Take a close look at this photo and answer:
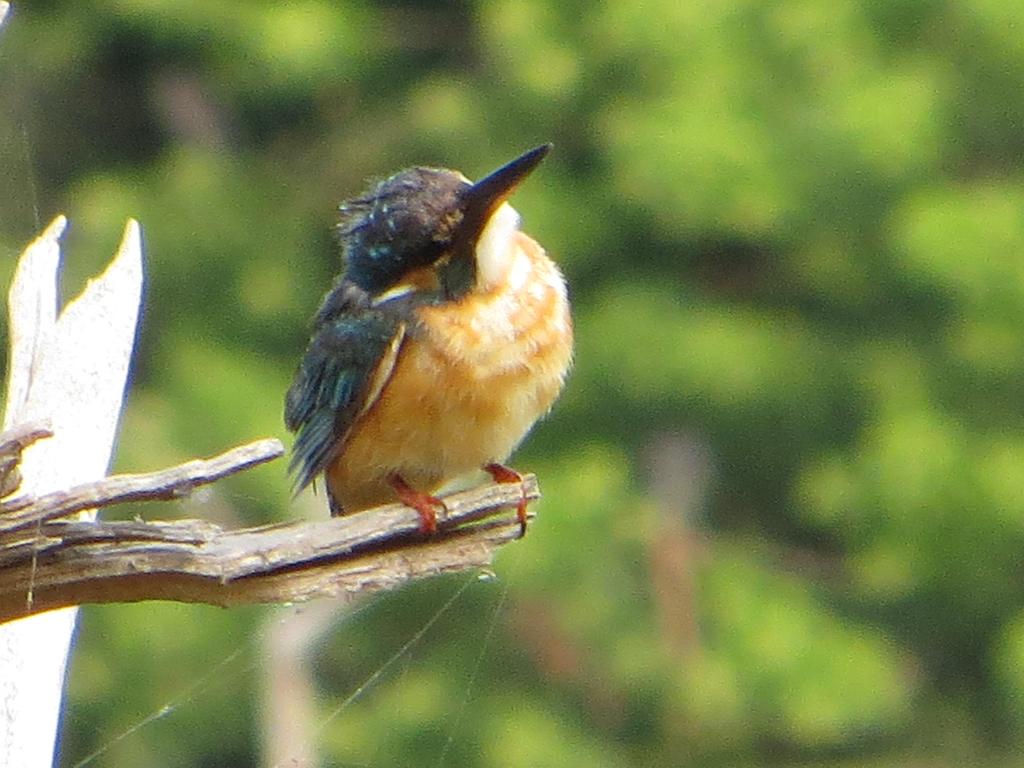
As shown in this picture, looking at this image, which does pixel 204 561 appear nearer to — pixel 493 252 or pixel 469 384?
pixel 469 384

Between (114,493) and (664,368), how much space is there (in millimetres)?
7840

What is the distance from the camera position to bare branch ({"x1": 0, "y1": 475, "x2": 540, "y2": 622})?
2.48 m

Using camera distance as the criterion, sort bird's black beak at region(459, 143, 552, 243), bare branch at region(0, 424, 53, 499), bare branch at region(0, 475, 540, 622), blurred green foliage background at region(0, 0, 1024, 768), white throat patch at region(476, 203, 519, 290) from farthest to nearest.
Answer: blurred green foliage background at region(0, 0, 1024, 768) → white throat patch at region(476, 203, 519, 290) → bird's black beak at region(459, 143, 552, 243) → bare branch at region(0, 475, 540, 622) → bare branch at region(0, 424, 53, 499)

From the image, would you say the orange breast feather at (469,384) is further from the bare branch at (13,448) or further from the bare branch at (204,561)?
the bare branch at (13,448)

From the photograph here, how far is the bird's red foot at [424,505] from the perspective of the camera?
2.81 metres

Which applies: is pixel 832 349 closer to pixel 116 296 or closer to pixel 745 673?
pixel 745 673

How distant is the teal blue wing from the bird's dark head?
8 cm

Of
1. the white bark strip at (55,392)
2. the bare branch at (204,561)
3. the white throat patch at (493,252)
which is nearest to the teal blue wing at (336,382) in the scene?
the white throat patch at (493,252)

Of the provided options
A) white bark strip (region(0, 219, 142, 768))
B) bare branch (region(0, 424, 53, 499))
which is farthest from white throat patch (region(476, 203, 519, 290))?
bare branch (region(0, 424, 53, 499))

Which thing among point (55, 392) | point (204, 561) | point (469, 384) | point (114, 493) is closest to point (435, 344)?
point (469, 384)

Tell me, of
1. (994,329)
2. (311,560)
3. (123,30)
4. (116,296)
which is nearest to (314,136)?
(123,30)

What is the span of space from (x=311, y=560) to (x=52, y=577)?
0.30m

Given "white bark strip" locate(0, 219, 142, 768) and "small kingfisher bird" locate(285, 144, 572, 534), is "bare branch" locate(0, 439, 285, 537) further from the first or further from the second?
Result: "small kingfisher bird" locate(285, 144, 572, 534)

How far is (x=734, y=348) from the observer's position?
10531 millimetres
